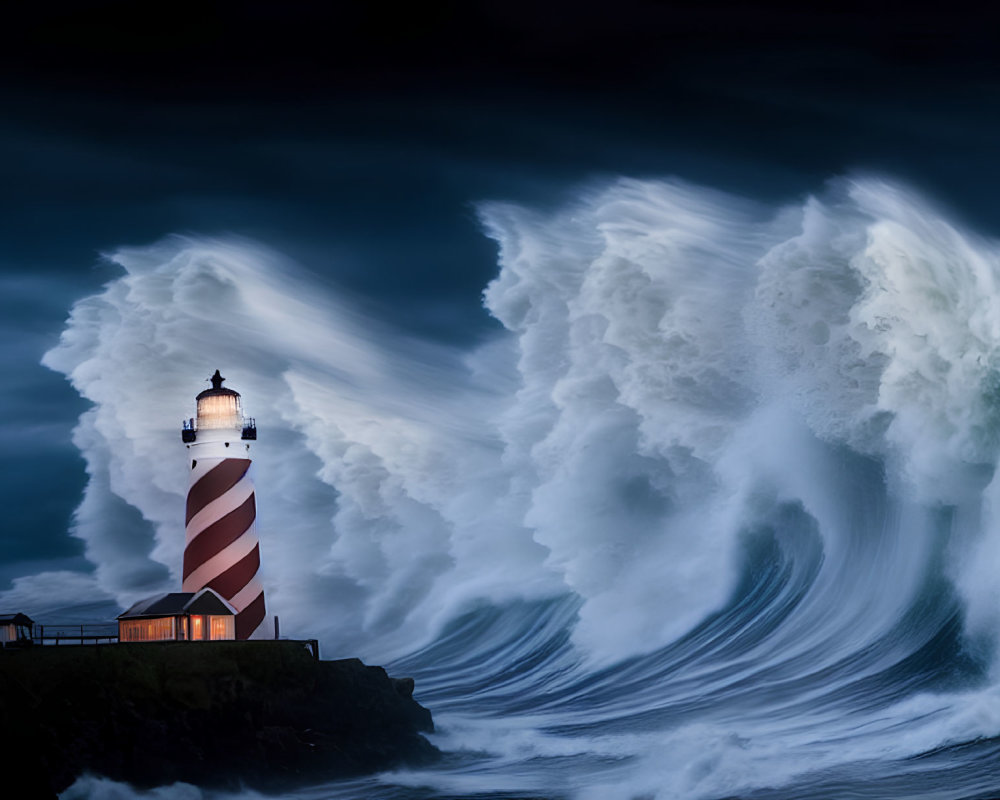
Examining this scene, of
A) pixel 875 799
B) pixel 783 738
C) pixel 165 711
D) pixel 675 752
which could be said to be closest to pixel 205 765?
pixel 165 711

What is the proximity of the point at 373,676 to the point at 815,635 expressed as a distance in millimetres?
5864

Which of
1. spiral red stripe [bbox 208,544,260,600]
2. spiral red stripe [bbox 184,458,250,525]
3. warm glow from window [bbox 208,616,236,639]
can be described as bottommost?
warm glow from window [bbox 208,616,236,639]

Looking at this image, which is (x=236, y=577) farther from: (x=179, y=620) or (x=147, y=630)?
(x=147, y=630)

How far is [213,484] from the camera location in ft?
72.4

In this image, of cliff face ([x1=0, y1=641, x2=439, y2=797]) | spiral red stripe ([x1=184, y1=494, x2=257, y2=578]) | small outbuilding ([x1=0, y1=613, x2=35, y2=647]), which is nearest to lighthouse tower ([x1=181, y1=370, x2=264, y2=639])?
spiral red stripe ([x1=184, y1=494, x2=257, y2=578])

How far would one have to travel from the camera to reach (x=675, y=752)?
766 inches

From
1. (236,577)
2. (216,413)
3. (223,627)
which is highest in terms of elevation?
(216,413)

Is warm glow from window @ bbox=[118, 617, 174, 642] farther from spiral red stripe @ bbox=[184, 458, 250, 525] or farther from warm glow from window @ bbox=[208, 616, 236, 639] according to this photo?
spiral red stripe @ bbox=[184, 458, 250, 525]

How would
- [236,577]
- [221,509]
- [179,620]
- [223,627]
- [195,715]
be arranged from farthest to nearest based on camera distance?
[236,577], [221,509], [223,627], [179,620], [195,715]

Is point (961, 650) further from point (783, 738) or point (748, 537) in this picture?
point (748, 537)

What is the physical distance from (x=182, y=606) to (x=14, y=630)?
7.21 feet

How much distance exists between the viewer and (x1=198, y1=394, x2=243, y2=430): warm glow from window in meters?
22.2

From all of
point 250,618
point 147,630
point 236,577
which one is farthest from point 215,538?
point 147,630

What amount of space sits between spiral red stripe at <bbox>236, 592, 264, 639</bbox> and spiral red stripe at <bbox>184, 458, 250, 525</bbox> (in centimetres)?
140
